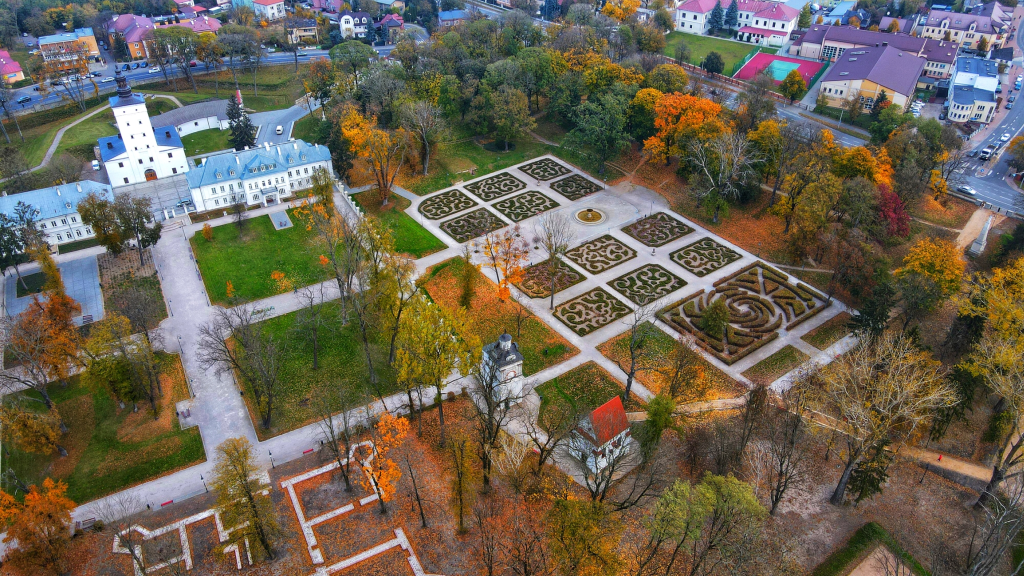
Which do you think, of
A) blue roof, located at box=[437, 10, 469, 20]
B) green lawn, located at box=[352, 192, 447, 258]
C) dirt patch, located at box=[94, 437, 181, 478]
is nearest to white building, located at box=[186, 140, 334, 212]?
green lawn, located at box=[352, 192, 447, 258]

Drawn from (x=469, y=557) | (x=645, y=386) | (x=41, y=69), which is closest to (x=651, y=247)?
(x=645, y=386)

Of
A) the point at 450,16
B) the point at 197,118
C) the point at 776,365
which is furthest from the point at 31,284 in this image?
the point at 450,16

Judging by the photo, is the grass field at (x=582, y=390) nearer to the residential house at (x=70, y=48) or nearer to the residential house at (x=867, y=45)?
the residential house at (x=867, y=45)

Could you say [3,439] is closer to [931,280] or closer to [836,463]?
[836,463]

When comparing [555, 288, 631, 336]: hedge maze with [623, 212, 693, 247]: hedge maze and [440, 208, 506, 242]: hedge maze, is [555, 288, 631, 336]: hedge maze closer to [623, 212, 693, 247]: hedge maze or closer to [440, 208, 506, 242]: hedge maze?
[623, 212, 693, 247]: hedge maze

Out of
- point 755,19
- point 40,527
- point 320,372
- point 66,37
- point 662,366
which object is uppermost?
point 755,19

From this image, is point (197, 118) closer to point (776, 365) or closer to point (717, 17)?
point (776, 365)
